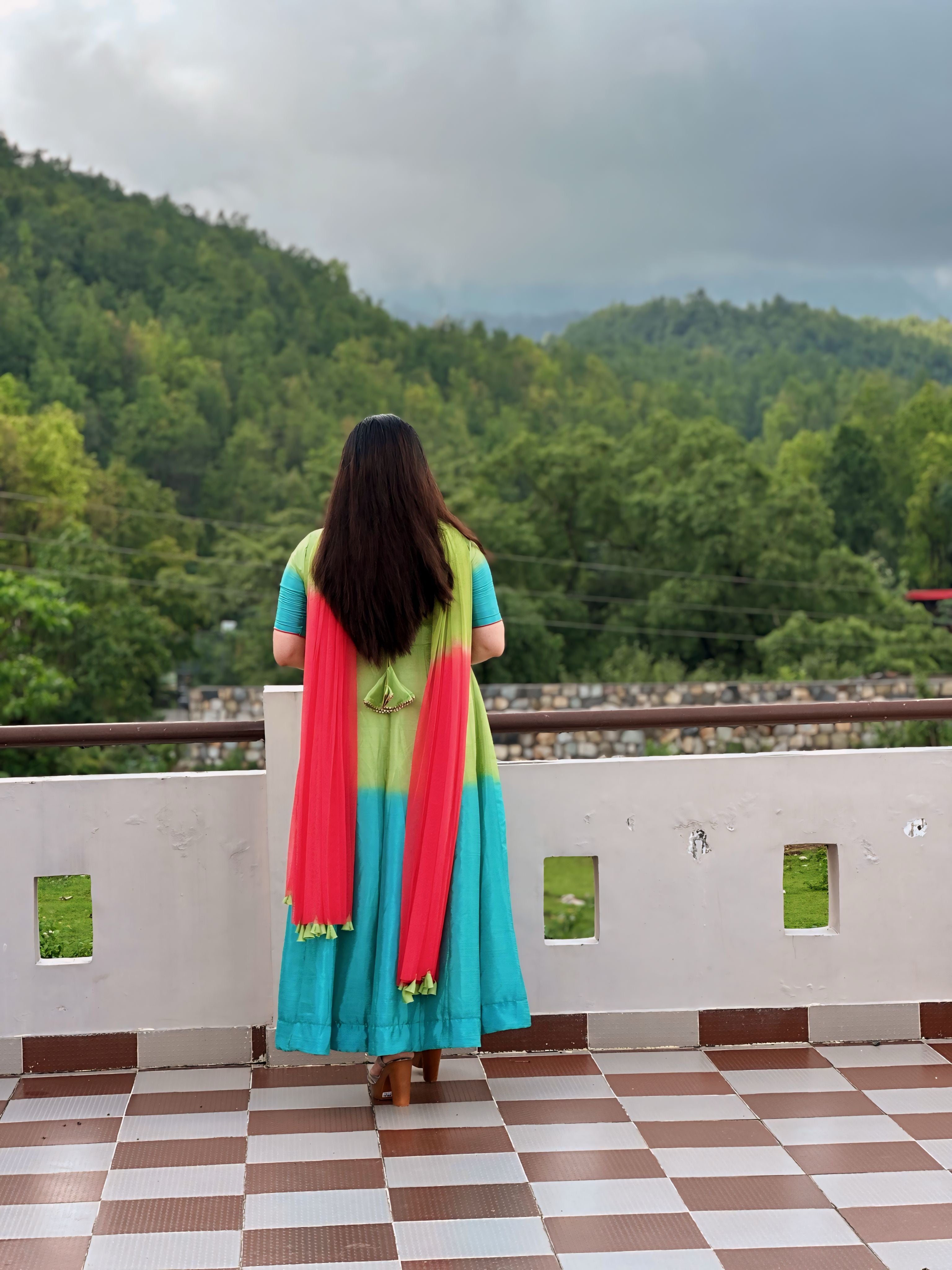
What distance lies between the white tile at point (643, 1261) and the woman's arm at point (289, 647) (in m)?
1.22

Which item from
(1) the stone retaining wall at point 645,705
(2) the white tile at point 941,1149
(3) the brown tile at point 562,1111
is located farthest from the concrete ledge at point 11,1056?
(1) the stone retaining wall at point 645,705

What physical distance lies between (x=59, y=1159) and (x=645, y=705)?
2409 centimetres

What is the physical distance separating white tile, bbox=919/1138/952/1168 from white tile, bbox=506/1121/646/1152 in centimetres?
54

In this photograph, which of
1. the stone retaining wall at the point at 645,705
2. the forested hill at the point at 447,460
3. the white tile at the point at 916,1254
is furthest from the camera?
the forested hill at the point at 447,460

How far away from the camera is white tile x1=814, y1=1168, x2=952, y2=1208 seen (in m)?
2.41

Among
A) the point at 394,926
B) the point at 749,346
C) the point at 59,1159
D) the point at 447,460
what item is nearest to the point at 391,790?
the point at 394,926

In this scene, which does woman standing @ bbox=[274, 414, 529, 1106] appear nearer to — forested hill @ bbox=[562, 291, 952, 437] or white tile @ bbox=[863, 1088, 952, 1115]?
white tile @ bbox=[863, 1088, 952, 1115]

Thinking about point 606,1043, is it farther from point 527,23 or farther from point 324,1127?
point 527,23

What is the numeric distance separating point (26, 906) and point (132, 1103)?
0.52m

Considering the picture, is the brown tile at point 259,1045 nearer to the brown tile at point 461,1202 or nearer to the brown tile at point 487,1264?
the brown tile at point 461,1202

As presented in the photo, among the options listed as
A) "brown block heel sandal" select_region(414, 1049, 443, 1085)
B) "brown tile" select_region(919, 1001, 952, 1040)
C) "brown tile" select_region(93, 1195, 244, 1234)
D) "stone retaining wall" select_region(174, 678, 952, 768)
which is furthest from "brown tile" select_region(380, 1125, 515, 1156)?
"stone retaining wall" select_region(174, 678, 952, 768)

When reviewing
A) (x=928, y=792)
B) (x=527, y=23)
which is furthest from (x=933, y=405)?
(x=928, y=792)

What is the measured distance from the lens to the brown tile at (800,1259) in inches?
85.7

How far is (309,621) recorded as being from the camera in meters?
2.86
